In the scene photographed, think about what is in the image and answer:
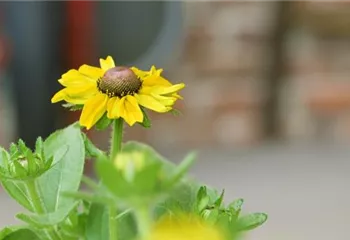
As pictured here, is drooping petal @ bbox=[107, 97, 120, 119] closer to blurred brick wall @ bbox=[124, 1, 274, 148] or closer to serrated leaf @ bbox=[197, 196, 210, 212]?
serrated leaf @ bbox=[197, 196, 210, 212]

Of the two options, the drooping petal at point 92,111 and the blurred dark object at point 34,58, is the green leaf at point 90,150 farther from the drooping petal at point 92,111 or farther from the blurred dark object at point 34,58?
the blurred dark object at point 34,58

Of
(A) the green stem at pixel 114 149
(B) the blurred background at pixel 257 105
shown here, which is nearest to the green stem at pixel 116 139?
(A) the green stem at pixel 114 149

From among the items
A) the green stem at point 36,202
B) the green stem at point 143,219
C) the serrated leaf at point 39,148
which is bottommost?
the green stem at point 143,219

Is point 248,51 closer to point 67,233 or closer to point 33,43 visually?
point 33,43

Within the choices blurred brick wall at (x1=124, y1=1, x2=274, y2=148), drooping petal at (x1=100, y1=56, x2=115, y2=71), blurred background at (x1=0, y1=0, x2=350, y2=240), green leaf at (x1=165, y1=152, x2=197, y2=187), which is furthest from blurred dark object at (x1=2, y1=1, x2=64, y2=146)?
green leaf at (x1=165, y1=152, x2=197, y2=187)

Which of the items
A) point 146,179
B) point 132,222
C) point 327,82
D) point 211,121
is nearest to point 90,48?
point 211,121
